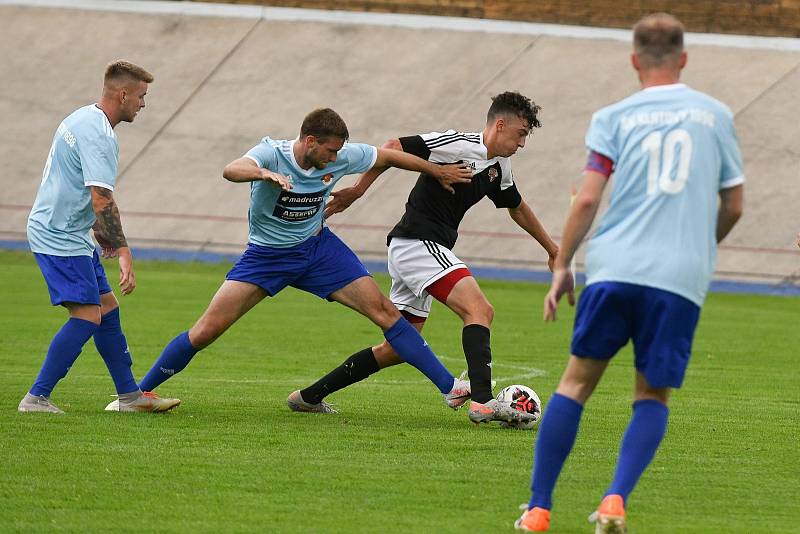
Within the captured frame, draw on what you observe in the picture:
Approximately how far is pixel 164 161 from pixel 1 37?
21.2 ft

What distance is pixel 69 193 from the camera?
8234mm

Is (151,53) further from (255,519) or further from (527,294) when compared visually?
(255,519)

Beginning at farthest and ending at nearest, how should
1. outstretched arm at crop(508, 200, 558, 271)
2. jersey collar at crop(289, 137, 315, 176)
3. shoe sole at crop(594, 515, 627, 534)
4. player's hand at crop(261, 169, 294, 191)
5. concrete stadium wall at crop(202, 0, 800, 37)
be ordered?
concrete stadium wall at crop(202, 0, 800, 37) < outstretched arm at crop(508, 200, 558, 271) < jersey collar at crop(289, 137, 315, 176) < player's hand at crop(261, 169, 294, 191) < shoe sole at crop(594, 515, 627, 534)

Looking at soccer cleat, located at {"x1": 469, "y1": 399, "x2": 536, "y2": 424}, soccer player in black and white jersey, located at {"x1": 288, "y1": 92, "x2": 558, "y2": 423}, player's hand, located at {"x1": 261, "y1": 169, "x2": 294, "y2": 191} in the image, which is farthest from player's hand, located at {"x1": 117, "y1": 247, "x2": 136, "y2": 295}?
soccer cleat, located at {"x1": 469, "y1": 399, "x2": 536, "y2": 424}

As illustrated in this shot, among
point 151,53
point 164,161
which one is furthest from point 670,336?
point 151,53

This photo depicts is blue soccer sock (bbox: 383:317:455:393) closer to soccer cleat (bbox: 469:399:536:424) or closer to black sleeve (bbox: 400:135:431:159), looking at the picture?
soccer cleat (bbox: 469:399:536:424)

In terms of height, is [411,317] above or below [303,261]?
below

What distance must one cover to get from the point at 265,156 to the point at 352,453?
2.01 metres

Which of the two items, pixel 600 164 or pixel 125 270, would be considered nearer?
pixel 600 164

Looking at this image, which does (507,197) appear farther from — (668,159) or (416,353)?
(668,159)

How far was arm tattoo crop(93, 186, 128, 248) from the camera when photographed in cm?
796

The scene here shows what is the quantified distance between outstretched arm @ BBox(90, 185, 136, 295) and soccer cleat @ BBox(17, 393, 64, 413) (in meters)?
0.86

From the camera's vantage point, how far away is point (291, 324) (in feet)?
51.8

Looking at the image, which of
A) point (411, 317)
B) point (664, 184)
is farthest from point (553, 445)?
point (411, 317)
